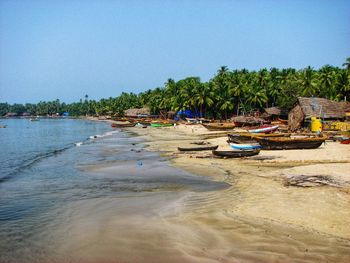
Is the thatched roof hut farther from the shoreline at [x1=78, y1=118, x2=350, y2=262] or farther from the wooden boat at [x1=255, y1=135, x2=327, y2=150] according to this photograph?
the shoreline at [x1=78, y1=118, x2=350, y2=262]

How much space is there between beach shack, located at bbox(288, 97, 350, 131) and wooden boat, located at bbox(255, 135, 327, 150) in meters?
16.2

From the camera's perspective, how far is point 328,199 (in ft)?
38.3

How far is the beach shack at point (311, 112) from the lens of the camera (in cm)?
4128

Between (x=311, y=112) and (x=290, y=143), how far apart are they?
17.7 metres

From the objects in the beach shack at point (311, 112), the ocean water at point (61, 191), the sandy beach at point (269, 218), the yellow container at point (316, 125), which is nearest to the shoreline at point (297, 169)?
the sandy beach at point (269, 218)

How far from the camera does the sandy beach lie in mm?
7809

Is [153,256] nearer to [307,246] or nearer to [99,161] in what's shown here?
[307,246]

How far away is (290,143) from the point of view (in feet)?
84.8

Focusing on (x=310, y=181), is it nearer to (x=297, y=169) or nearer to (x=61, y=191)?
(x=297, y=169)

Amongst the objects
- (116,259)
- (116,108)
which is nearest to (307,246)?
(116,259)

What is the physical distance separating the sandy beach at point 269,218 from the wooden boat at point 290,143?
793 cm

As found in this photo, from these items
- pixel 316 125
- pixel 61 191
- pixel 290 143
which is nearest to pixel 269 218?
pixel 61 191

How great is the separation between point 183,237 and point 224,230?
1.20 m

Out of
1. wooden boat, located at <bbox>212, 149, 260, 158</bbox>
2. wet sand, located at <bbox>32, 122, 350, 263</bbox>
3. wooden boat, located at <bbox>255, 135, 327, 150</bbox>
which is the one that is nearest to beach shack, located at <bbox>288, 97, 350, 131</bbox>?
wooden boat, located at <bbox>255, 135, 327, 150</bbox>
